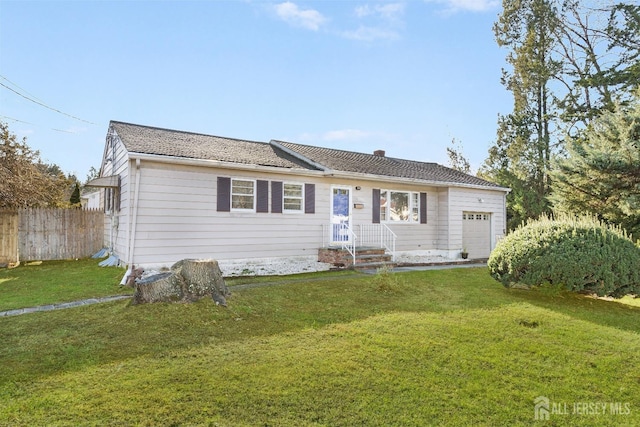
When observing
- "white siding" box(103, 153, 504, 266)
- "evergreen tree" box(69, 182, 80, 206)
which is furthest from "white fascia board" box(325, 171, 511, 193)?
"evergreen tree" box(69, 182, 80, 206)

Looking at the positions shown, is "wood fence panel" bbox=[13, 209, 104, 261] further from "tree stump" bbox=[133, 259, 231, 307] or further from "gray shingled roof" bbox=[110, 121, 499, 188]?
"tree stump" bbox=[133, 259, 231, 307]

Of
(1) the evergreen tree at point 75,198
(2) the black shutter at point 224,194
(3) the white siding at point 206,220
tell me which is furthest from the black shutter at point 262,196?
(1) the evergreen tree at point 75,198

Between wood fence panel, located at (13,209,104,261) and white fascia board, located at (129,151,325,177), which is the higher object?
white fascia board, located at (129,151,325,177)

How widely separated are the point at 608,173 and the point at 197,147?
13980mm

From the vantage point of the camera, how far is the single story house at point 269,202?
884 cm

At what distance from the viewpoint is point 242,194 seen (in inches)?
397

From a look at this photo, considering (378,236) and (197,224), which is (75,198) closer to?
(197,224)

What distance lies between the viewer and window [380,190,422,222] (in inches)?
504

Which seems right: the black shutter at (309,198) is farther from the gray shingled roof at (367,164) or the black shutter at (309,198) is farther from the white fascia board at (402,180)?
the gray shingled roof at (367,164)

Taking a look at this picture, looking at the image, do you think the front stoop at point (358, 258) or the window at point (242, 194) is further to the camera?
the front stoop at point (358, 258)

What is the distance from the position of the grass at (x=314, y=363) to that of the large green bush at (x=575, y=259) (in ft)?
2.32

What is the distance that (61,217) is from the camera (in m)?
12.3

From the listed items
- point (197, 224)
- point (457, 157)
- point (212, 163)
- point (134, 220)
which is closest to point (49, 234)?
point (134, 220)

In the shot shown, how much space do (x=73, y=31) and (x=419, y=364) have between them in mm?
13087
